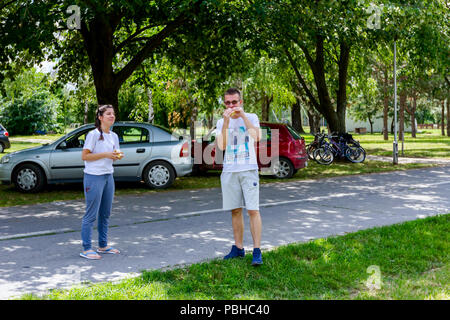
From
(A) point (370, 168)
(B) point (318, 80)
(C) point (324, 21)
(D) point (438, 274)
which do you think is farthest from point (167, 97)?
(D) point (438, 274)

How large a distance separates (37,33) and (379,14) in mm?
8314

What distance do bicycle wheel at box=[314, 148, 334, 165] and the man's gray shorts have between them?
13995mm

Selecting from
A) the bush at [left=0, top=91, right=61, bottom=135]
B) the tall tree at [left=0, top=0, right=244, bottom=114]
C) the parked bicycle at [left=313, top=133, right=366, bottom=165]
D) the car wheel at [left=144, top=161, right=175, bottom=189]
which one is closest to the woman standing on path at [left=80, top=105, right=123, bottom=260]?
the tall tree at [left=0, top=0, right=244, bottom=114]

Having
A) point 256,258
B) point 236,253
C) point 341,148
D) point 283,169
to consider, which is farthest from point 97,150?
point 341,148

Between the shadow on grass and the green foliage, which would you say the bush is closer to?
the green foliage

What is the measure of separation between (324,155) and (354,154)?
4.56 feet

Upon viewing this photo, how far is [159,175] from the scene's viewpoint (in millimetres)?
12289

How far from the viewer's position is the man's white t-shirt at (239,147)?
5.35m

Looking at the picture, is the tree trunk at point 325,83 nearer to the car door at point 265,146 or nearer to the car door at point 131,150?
the car door at point 265,146

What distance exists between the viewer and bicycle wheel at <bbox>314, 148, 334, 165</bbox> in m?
19.0

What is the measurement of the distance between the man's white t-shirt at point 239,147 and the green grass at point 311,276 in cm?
104

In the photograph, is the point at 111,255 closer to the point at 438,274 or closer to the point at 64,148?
the point at 438,274
